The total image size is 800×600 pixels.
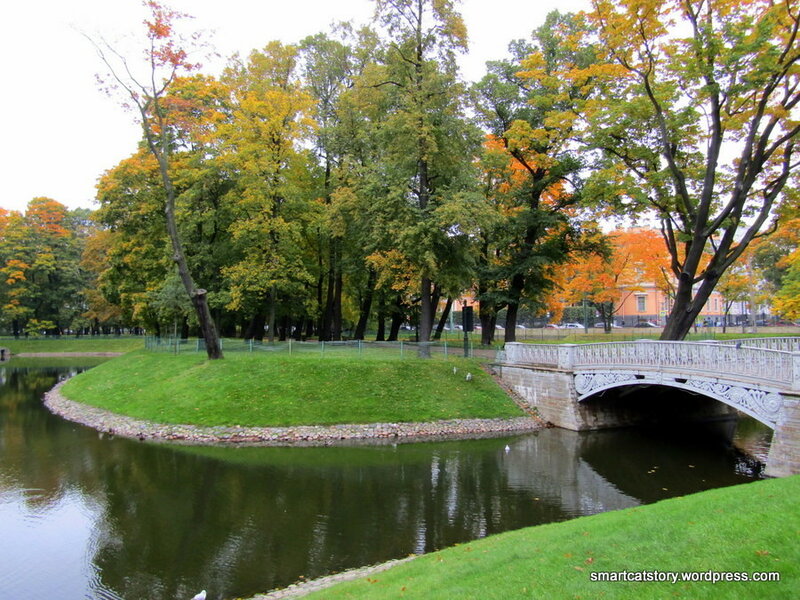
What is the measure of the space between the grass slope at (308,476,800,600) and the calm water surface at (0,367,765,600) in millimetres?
2422

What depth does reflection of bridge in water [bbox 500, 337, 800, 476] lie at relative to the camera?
12234mm

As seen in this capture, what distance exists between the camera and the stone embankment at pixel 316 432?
18.4 m

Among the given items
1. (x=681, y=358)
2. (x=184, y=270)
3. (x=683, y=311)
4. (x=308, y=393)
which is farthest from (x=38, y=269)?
(x=681, y=358)

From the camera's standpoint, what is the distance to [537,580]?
5734 mm

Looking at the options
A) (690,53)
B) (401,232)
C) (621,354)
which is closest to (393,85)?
(401,232)

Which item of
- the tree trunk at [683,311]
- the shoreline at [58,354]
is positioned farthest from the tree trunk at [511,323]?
the shoreline at [58,354]

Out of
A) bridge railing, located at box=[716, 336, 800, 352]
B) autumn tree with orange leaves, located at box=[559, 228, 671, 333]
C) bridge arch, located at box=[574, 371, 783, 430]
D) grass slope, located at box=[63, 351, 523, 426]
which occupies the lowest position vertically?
grass slope, located at box=[63, 351, 523, 426]

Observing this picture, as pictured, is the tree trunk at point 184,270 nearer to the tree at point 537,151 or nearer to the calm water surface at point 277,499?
the calm water surface at point 277,499

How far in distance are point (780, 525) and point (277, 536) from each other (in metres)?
8.54

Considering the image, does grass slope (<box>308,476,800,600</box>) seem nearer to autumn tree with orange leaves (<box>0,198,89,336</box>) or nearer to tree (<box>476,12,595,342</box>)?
tree (<box>476,12,595,342</box>)

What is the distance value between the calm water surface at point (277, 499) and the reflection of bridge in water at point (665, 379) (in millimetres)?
1345

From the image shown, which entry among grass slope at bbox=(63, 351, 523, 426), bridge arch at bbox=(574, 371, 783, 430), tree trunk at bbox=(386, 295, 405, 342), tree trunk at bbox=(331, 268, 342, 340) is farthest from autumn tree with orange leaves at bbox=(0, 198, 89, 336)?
bridge arch at bbox=(574, 371, 783, 430)

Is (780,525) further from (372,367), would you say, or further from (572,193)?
(572,193)

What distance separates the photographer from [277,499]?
12.5m
